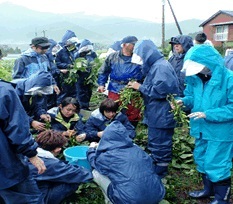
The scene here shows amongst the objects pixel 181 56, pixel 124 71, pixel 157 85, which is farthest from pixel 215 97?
pixel 181 56

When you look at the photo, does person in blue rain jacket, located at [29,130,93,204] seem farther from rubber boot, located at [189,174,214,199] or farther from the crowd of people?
rubber boot, located at [189,174,214,199]

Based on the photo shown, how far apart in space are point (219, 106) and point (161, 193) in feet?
3.47

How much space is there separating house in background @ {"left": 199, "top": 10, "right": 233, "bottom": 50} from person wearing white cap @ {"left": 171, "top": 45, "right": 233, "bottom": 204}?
120ft

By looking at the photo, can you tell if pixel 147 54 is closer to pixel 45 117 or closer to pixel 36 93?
Result: pixel 36 93

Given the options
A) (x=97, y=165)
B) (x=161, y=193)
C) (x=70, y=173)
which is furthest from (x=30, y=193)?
(x=161, y=193)

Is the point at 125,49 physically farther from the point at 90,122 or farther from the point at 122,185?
the point at 122,185

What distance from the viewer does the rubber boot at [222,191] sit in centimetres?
328

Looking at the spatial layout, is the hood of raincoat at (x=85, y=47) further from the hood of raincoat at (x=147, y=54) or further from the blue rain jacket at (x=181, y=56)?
the hood of raincoat at (x=147, y=54)

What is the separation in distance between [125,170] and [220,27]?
4042cm

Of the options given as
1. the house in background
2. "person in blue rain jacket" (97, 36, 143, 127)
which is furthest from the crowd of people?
the house in background

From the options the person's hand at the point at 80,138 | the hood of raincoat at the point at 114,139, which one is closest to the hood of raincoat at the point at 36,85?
the person's hand at the point at 80,138

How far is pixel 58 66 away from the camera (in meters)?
7.02

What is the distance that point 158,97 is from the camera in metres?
3.72

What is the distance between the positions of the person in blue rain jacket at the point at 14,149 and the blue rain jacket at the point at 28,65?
2.55 m
